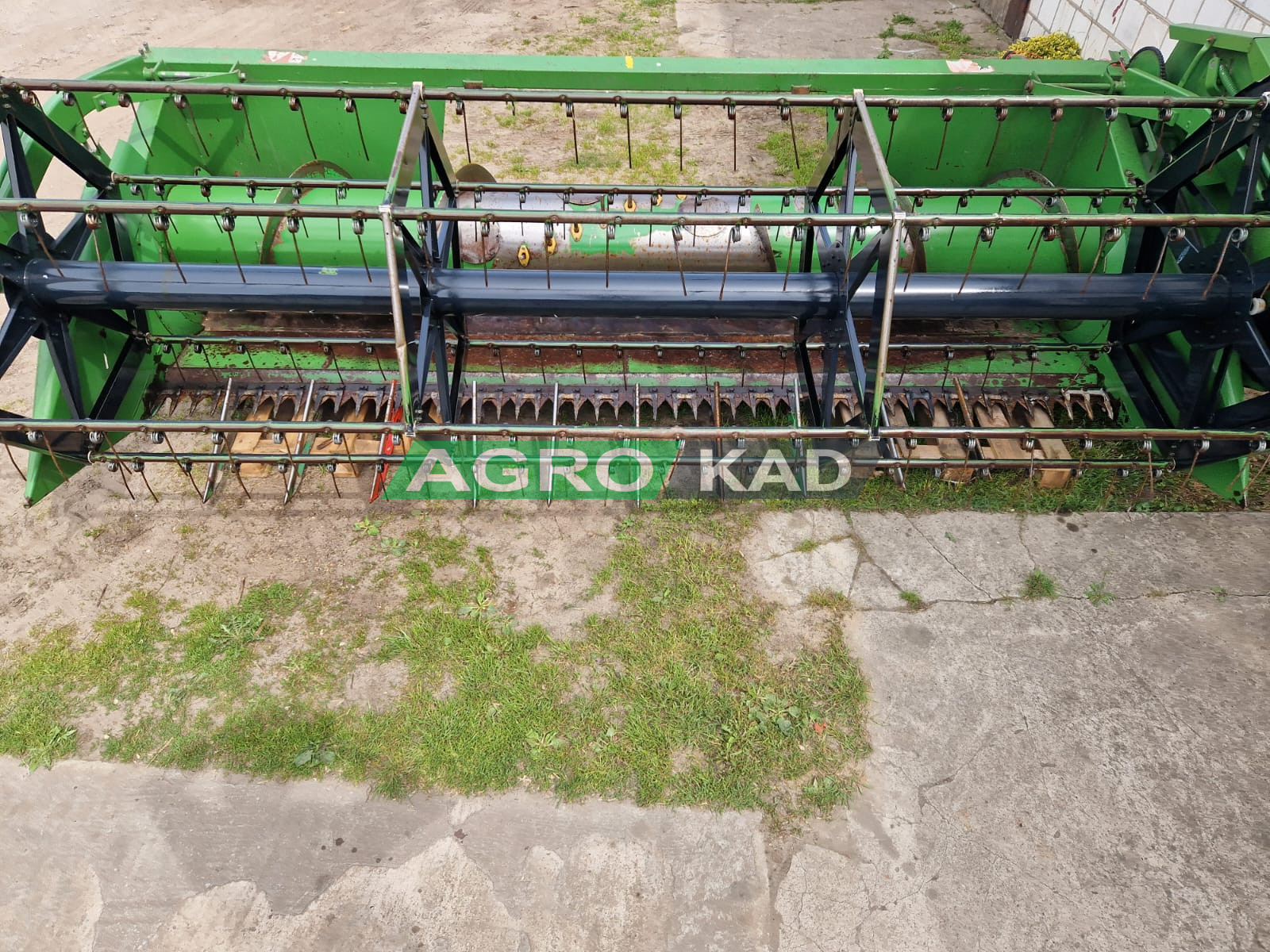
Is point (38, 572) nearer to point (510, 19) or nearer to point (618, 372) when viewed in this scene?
point (618, 372)

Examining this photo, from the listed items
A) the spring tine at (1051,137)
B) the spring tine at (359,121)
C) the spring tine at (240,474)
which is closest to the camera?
the spring tine at (240,474)

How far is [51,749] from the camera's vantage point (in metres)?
3.19

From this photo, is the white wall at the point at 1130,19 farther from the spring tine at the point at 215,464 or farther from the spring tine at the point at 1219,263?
the spring tine at the point at 215,464

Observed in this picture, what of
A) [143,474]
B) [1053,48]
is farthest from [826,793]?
[1053,48]

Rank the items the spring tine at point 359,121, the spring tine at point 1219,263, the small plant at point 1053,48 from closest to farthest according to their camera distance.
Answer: the spring tine at point 1219,263 < the spring tine at point 359,121 < the small plant at point 1053,48

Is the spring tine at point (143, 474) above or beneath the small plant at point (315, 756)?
above

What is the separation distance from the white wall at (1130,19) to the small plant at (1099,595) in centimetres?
461

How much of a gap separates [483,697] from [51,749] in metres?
1.73

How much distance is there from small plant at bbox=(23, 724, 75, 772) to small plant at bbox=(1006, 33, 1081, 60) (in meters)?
9.35

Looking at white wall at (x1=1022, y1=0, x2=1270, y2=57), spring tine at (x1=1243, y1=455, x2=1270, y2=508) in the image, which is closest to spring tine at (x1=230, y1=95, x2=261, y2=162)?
spring tine at (x1=1243, y1=455, x2=1270, y2=508)

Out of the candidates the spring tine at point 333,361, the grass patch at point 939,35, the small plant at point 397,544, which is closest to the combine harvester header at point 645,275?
the spring tine at point 333,361

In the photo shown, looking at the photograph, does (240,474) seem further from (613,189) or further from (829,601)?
(829,601)

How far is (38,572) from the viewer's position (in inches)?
152

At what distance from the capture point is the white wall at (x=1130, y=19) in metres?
5.83
